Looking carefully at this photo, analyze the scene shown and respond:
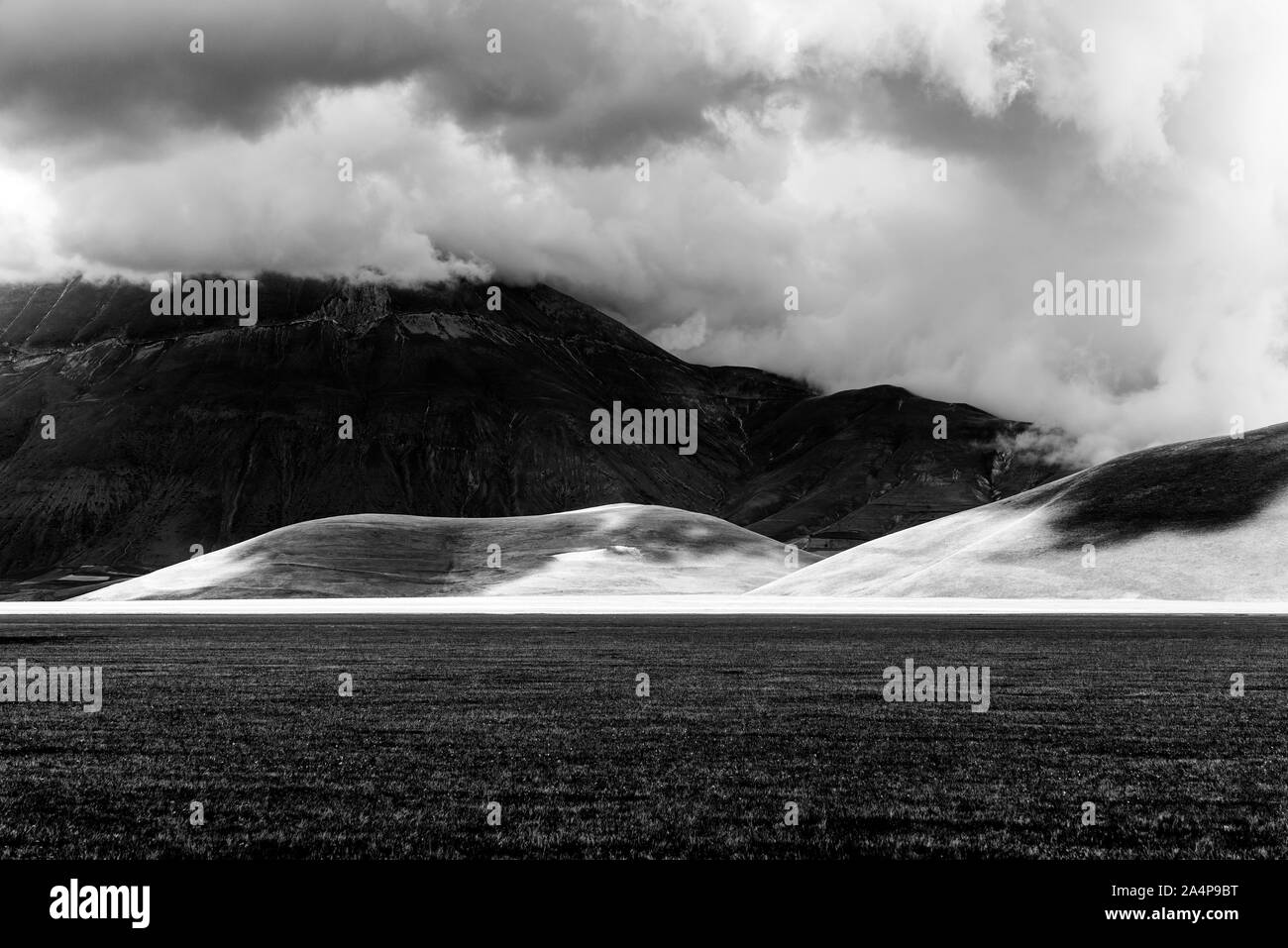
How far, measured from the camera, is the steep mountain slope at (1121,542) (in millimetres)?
143000

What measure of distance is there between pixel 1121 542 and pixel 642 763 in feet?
508

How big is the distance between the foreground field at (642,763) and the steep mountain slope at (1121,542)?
103184mm

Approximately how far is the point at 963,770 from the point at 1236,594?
132114 millimetres

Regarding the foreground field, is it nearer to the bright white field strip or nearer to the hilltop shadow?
the bright white field strip

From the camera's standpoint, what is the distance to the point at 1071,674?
40.9 meters

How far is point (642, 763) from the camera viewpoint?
2205cm

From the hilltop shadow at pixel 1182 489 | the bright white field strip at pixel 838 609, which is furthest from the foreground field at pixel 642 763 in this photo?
the hilltop shadow at pixel 1182 489

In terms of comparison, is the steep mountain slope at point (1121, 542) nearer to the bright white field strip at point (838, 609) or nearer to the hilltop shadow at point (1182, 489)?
the hilltop shadow at point (1182, 489)

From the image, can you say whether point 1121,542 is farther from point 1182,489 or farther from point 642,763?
point 642,763

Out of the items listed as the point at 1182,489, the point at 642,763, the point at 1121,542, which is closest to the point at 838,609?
the point at 1121,542
